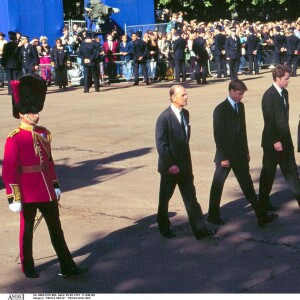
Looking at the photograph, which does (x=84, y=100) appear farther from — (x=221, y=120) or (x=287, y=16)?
(x=287, y=16)

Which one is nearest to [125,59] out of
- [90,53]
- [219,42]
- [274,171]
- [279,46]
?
[219,42]

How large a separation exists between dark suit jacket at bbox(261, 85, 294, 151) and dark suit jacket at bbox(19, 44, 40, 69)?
58.2ft

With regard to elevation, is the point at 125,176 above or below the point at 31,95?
below

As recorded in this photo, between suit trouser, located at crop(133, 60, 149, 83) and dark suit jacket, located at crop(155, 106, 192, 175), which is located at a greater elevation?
dark suit jacket, located at crop(155, 106, 192, 175)

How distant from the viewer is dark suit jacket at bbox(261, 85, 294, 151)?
9.88 meters

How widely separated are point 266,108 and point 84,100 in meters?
15.2

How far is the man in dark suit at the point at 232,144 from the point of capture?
31.5ft

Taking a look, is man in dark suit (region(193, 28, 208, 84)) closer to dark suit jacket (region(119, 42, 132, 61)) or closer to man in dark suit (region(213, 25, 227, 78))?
dark suit jacket (region(119, 42, 132, 61))

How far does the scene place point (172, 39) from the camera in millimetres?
30781

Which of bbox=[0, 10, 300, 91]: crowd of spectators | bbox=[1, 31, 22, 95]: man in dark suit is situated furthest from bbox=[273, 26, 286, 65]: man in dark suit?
bbox=[1, 31, 22, 95]: man in dark suit

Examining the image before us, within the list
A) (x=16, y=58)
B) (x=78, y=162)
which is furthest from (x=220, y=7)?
(x=78, y=162)

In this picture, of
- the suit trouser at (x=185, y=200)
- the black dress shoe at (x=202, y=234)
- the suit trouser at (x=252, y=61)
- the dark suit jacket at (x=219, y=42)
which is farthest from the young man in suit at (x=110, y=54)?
the black dress shoe at (x=202, y=234)

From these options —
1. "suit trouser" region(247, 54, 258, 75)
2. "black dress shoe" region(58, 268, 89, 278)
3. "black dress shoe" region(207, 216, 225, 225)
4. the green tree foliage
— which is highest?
the green tree foliage

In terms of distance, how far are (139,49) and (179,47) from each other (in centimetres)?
133
